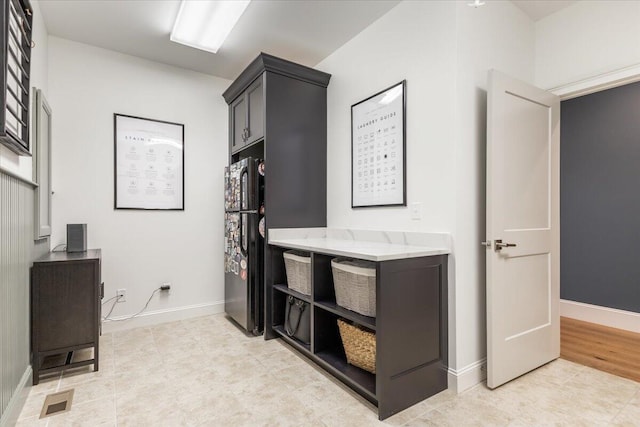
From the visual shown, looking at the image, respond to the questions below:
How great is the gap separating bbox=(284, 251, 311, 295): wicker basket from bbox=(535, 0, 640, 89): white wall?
234 centimetres

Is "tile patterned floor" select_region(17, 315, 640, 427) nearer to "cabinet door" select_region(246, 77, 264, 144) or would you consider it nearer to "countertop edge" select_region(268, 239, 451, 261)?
"countertop edge" select_region(268, 239, 451, 261)

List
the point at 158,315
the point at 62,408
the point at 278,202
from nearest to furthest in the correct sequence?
1. the point at 62,408
2. the point at 278,202
3. the point at 158,315

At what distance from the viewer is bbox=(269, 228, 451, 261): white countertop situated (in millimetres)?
1905

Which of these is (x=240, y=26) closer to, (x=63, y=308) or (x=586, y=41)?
(x=63, y=308)

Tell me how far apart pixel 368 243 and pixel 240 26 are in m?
2.09

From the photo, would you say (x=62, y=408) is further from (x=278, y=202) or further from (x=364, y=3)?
(x=364, y=3)

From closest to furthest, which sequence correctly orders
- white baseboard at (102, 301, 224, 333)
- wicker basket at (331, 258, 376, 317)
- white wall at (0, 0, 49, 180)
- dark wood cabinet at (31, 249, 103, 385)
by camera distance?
white wall at (0, 0, 49, 180)
wicker basket at (331, 258, 376, 317)
dark wood cabinet at (31, 249, 103, 385)
white baseboard at (102, 301, 224, 333)

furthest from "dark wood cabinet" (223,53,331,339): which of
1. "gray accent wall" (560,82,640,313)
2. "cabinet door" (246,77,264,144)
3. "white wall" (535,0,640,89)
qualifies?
"gray accent wall" (560,82,640,313)

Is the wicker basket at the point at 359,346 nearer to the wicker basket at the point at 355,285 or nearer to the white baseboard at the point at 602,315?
the wicker basket at the point at 355,285

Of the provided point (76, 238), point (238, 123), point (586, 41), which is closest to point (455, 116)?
point (586, 41)

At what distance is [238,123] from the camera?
3.42 m

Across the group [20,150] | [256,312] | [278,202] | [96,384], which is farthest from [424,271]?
[20,150]

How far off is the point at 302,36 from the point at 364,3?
0.67m

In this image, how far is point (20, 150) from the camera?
5.79ft
